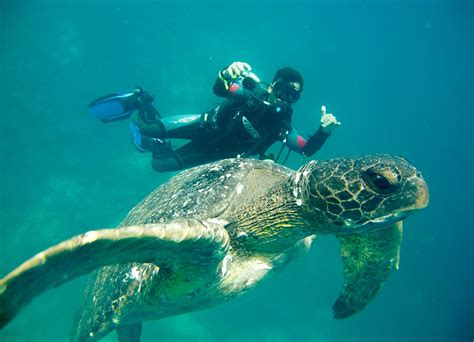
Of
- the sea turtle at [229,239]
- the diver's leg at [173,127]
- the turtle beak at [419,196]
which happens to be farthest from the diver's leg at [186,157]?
the turtle beak at [419,196]

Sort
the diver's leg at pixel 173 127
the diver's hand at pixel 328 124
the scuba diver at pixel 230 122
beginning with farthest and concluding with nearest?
1. the diver's leg at pixel 173 127
2. the diver's hand at pixel 328 124
3. the scuba diver at pixel 230 122

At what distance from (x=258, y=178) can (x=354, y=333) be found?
55.9 ft

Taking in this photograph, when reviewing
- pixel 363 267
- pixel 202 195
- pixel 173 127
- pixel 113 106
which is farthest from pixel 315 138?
pixel 113 106

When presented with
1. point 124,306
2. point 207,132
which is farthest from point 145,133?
point 124,306

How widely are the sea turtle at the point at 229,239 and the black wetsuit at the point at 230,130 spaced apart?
2.05 metres

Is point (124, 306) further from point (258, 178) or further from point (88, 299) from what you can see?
point (258, 178)

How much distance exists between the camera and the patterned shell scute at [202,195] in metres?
3.29

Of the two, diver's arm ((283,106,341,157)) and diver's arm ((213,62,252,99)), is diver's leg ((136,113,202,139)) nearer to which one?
diver's arm ((213,62,252,99))

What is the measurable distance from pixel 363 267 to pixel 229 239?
1.58 meters

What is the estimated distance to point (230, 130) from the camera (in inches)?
252

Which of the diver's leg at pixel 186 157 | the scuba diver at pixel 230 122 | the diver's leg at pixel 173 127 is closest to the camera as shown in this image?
the scuba diver at pixel 230 122

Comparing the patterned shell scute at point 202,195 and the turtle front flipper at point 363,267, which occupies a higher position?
the patterned shell scute at point 202,195

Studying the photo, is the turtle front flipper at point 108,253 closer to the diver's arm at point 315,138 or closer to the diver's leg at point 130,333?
the diver's leg at point 130,333

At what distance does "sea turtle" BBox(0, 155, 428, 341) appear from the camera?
189 centimetres
